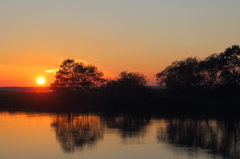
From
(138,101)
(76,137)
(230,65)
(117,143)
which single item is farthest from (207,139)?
(138,101)

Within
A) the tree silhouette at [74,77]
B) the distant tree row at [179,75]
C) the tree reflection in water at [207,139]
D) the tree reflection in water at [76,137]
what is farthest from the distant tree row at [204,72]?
the tree reflection in water at [76,137]

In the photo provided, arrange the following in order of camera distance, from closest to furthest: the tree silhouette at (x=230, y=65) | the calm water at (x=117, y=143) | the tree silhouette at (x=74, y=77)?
the calm water at (x=117, y=143)
the tree silhouette at (x=230, y=65)
the tree silhouette at (x=74, y=77)

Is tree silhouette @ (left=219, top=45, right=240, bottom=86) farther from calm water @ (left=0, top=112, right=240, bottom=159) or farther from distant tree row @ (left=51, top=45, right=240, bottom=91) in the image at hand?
calm water @ (left=0, top=112, right=240, bottom=159)

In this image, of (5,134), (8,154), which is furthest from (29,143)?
(5,134)

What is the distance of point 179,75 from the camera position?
254 feet

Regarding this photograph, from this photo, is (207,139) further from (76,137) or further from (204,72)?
(204,72)

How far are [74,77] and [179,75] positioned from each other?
26.3m

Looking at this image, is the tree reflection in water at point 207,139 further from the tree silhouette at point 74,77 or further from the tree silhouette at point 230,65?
the tree silhouette at point 74,77

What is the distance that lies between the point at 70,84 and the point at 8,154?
59.9m

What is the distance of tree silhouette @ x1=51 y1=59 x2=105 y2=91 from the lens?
268 ft

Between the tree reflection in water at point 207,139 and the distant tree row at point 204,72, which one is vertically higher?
the distant tree row at point 204,72

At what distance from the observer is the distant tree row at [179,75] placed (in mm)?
68625

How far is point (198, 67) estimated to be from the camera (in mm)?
76500

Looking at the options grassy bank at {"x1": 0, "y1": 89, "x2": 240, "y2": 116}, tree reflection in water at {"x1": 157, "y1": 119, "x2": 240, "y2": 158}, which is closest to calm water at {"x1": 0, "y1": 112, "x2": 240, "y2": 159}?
tree reflection in water at {"x1": 157, "y1": 119, "x2": 240, "y2": 158}
